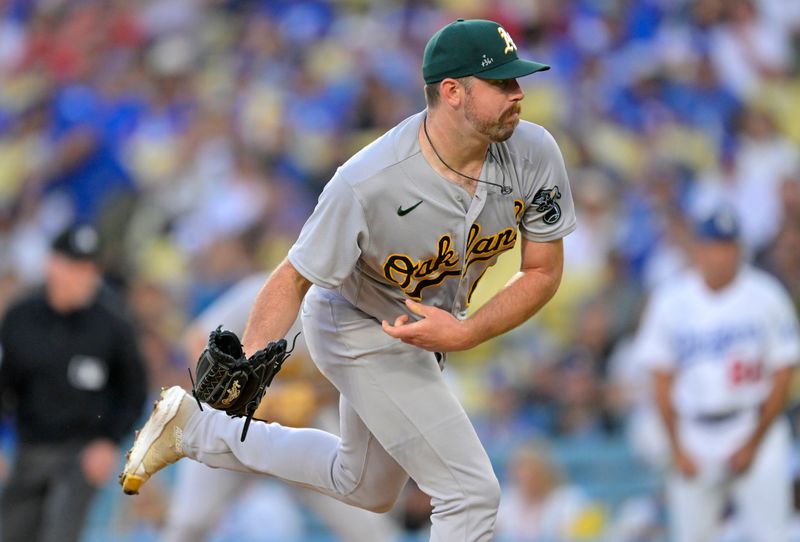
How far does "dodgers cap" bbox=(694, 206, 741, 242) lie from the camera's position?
25.1ft

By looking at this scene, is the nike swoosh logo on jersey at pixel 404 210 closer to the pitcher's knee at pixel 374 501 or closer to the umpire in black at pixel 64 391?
the pitcher's knee at pixel 374 501

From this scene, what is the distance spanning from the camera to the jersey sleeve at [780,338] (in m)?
7.59

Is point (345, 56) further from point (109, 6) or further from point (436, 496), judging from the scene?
point (436, 496)

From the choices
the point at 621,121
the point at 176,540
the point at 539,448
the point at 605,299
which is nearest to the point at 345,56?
the point at 621,121

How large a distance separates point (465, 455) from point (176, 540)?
268 centimetres

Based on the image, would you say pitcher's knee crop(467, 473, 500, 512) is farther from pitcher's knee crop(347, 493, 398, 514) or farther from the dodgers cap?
the dodgers cap

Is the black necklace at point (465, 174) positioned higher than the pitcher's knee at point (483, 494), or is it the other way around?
the black necklace at point (465, 174)

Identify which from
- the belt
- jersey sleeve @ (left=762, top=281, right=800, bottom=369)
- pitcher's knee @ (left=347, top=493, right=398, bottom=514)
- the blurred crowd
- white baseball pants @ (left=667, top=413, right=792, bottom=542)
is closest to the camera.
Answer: pitcher's knee @ (left=347, top=493, right=398, bottom=514)

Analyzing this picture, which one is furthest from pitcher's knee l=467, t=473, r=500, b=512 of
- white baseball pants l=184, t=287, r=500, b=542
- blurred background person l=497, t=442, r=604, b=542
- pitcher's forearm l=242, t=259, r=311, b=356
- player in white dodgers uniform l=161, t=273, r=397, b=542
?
blurred background person l=497, t=442, r=604, b=542

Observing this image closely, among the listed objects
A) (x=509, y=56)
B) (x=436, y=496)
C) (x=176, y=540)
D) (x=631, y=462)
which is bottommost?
(x=631, y=462)

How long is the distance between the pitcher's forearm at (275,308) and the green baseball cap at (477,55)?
83cm

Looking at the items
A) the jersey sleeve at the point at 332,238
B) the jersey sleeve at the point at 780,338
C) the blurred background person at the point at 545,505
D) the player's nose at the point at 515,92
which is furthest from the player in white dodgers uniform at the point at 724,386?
the jersey sleeve at the point at 332,238

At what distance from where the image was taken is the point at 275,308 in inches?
181

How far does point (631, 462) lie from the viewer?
29.9 feet
